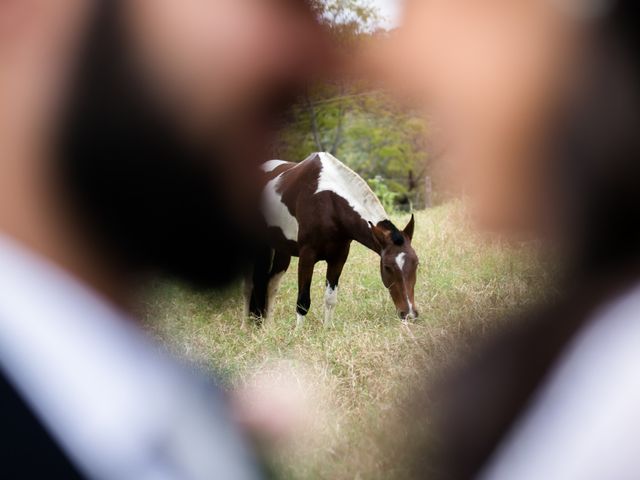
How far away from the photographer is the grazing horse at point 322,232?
0.60 meters

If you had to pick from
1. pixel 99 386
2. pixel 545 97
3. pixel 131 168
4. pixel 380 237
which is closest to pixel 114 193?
pixel 131 168

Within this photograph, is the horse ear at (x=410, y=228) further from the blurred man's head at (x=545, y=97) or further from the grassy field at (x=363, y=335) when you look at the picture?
the blurred man's head at (x=545, y=97)

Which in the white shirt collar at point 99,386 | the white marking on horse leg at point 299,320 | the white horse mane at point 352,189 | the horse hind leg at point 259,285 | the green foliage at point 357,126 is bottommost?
the white shirt collar at point 99,386

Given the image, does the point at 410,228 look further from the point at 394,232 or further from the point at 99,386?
the point at 99,386

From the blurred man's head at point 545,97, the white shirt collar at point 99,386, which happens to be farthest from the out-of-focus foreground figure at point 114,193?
the blurred man's head at point 545,97

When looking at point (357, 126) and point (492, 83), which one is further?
point (357, 126)

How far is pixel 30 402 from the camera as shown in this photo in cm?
49

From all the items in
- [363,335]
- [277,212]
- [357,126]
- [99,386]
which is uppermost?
[357,126]

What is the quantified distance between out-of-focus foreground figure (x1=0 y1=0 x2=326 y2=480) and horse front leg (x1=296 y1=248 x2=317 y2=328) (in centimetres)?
15

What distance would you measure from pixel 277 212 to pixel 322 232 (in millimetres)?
90

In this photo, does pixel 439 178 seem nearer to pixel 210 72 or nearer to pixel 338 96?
pixel 338 96

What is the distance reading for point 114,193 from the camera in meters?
0.50

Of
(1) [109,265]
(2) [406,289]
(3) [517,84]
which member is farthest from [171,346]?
(3) [517,84]

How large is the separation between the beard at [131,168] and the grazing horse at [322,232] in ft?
0.23
